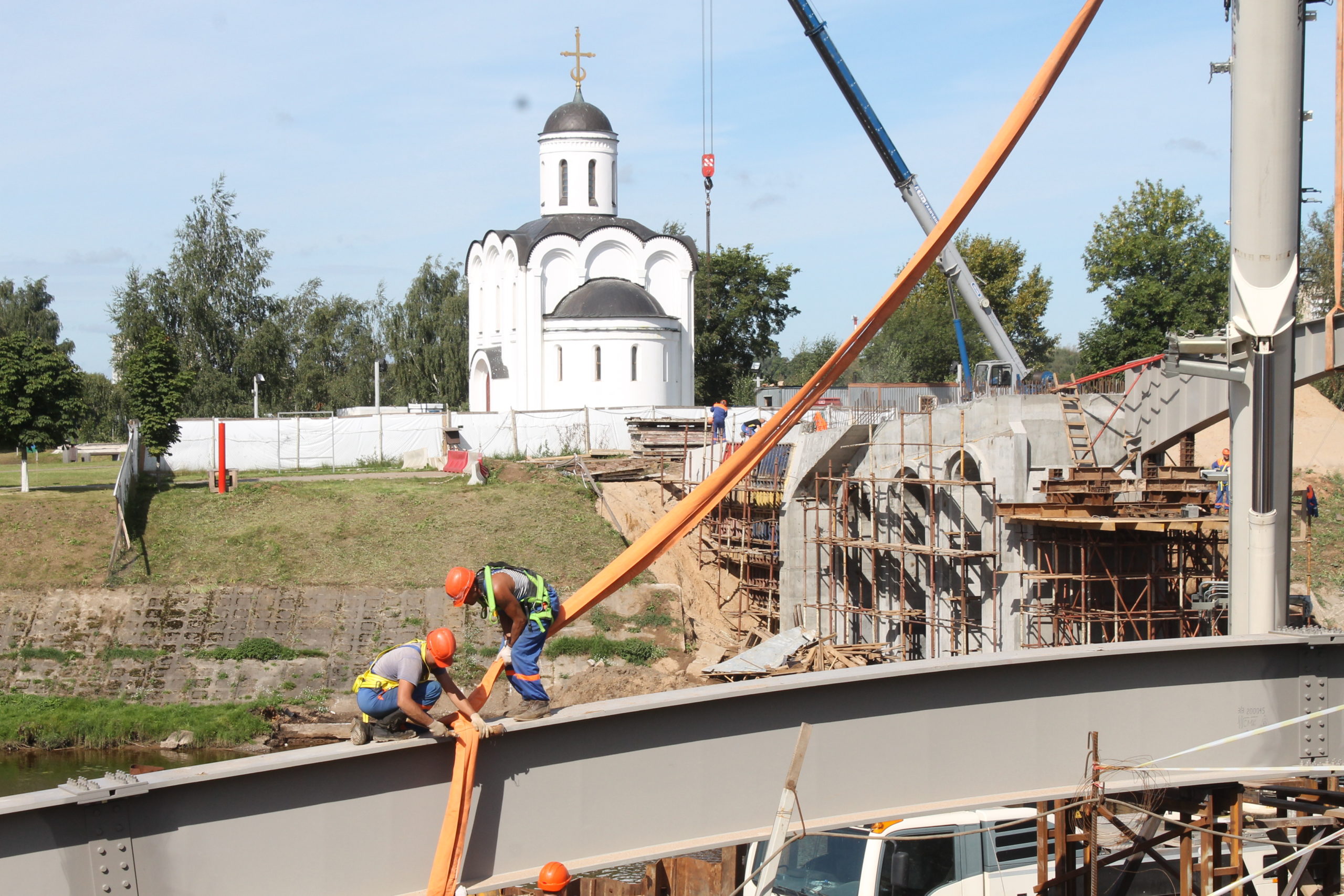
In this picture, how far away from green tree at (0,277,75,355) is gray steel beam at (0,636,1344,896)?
269 feet

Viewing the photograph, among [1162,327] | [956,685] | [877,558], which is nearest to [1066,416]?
[877,558]

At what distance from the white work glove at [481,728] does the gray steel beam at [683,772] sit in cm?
17

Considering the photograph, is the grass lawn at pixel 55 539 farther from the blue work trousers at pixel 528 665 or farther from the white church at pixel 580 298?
the blue work trousers at pixel 528 665

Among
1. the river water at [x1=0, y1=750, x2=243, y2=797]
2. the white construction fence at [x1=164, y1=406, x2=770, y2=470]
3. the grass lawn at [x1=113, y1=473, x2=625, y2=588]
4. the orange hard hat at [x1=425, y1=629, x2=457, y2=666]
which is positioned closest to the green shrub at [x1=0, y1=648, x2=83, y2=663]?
the grass lawn at [x1=113, y1=473, x2=625, y2=588]

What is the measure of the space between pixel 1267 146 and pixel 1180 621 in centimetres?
1382

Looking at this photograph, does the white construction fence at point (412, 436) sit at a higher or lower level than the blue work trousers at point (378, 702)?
higher

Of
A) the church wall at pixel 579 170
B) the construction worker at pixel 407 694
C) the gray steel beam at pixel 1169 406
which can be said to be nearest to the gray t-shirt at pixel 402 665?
the construction worker at pixel 407 694

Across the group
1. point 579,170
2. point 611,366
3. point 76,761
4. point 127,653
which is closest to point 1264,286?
point 76,761

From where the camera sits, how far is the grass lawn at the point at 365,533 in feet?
95.6

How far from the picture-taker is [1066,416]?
22.8 m

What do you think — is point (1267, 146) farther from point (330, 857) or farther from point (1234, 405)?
point (330, 857)

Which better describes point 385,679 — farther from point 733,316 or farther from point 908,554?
point 733,316

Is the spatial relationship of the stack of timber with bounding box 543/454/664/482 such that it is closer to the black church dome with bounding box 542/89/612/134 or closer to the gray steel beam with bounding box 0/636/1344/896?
the black church dome with bounding box 542/89/612/134

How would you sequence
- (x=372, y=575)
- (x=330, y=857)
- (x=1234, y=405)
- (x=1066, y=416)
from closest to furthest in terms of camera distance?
(x=330, y=857) → (x=1234, y=405) → (x=1066, y=416) → (x=372, y=575)
